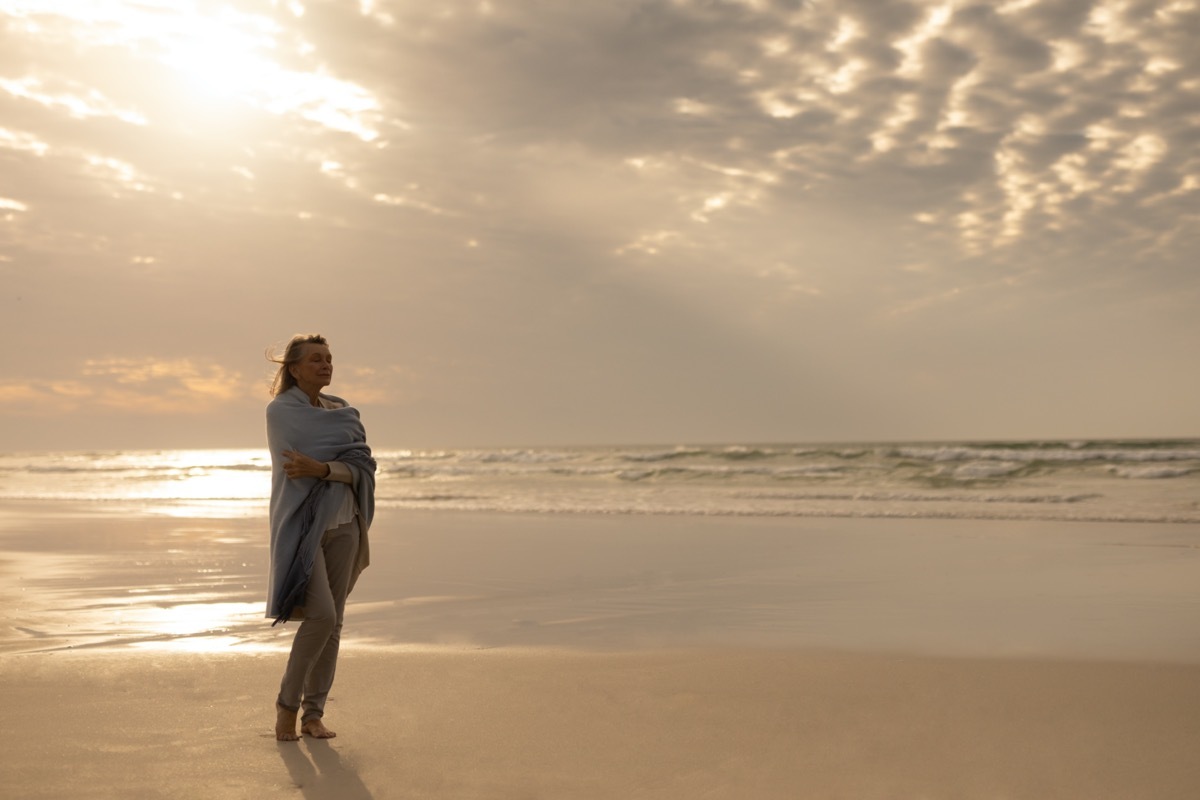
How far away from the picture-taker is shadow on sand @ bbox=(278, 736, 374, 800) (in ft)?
12.3

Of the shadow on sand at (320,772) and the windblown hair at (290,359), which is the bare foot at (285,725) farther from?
the windblown hair at (290,359)

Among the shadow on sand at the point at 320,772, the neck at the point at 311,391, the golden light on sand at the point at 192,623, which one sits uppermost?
the neck at the point at 311,391

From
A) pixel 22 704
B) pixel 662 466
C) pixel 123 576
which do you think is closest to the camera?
pixel 22 704

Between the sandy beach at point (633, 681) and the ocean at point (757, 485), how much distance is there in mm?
7559

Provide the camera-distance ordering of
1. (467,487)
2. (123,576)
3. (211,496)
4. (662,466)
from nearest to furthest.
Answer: (123,576)
(211,496)
(467,487)
(662,466)

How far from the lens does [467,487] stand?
2859 centimetres

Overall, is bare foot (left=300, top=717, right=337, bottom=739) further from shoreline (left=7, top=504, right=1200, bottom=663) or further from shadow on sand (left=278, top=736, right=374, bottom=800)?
shoreline (left=7, top=504, right=1200, bottom=663)

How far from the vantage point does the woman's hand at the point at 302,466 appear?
167 inches

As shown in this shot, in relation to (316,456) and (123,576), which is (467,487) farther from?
(316,456)

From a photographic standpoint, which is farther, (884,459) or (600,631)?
(884,459)

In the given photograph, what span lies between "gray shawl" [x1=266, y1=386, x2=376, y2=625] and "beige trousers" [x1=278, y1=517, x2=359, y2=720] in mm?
64

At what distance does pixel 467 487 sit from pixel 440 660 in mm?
22822

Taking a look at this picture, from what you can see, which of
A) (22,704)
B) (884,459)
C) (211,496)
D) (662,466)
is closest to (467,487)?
(211,496)

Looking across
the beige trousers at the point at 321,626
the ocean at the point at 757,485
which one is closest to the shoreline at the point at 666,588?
the beige trousers at the point at 321,626
